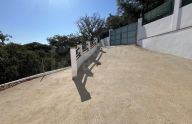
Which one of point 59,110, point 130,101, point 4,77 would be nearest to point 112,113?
point 130,101

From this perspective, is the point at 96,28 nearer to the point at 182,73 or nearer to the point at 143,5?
the point at 143,5

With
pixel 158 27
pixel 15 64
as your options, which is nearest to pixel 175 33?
pixel 158 27

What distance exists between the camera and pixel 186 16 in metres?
10.5

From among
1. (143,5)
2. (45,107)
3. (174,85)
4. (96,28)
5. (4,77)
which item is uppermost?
(143,5)

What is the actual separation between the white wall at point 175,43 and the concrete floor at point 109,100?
109 inches

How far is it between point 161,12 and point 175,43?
14.1 ft

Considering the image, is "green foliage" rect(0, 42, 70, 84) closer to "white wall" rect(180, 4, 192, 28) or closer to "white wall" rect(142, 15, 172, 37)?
"white wall" rect(142, 15, 172, 37)

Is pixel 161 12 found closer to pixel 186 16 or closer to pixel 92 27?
pixel 186 16

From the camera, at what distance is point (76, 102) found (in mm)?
4988

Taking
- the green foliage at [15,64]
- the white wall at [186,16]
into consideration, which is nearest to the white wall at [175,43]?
the white wall at [186,16]

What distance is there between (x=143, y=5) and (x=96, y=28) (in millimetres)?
16507

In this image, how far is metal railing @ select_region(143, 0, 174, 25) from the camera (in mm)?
12375

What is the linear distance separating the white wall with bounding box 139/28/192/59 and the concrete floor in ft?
9.12

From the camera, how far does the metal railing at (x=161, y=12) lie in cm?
1238
